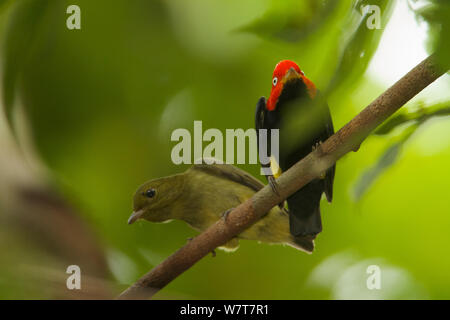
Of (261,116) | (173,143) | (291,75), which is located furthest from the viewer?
(173,143)

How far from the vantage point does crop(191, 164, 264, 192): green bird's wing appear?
1.80m

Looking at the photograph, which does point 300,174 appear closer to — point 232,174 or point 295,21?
point 295,21

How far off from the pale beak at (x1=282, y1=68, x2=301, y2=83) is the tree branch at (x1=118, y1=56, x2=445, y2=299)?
0.40 metres

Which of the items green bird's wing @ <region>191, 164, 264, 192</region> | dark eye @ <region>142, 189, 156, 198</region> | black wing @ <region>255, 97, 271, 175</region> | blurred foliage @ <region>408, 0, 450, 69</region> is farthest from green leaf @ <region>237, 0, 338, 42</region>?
dark eye @ <region>142, 189, 156, 198</region>

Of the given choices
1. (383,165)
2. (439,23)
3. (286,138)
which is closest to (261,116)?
(286,138)

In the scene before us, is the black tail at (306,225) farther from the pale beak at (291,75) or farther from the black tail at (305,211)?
the pale beak at (291,75)

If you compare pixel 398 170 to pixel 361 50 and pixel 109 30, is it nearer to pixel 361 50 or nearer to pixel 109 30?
pixel 361 50

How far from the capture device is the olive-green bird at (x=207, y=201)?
6.00 ft

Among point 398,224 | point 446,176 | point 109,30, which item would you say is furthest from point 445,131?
point 109,30

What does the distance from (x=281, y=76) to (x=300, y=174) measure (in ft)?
1.58

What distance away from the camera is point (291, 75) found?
163cm

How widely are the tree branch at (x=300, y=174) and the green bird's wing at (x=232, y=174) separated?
368mm

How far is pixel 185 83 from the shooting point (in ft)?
6.81

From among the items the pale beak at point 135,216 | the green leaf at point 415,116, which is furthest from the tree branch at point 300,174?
the pale beak at point 135,216
